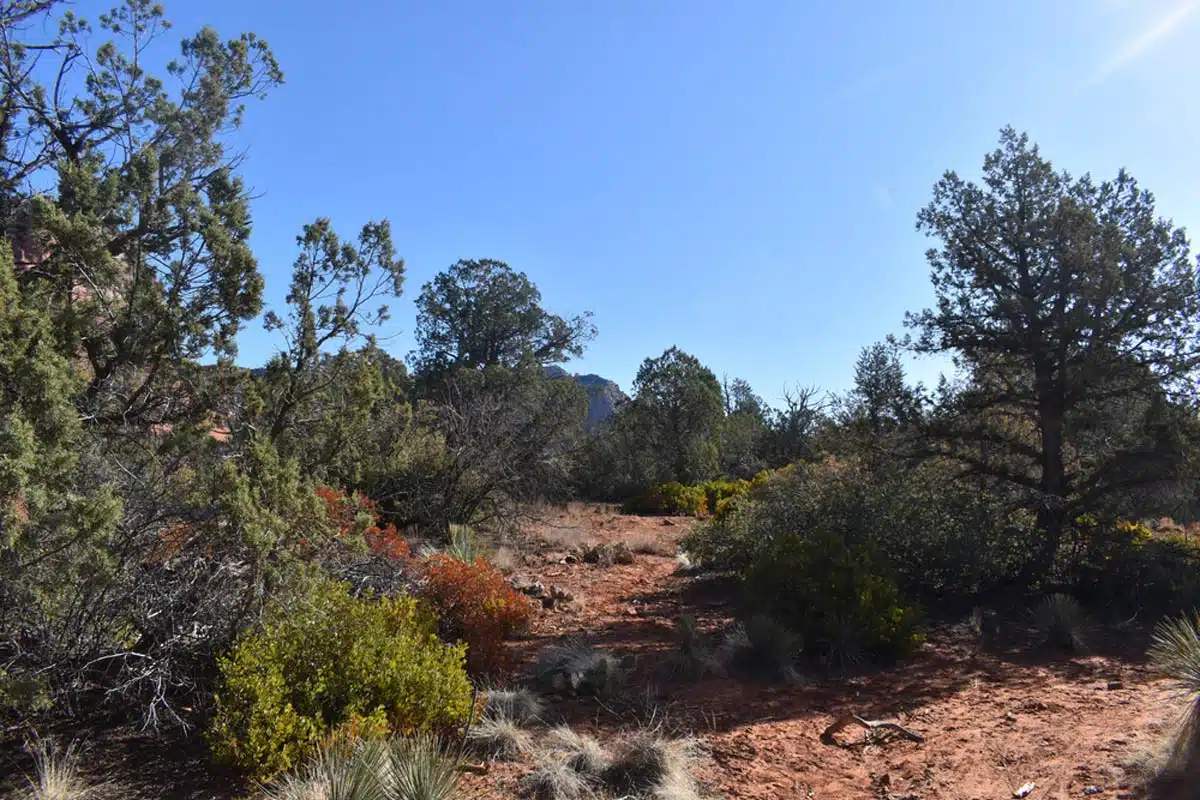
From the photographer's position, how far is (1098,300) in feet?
29.8

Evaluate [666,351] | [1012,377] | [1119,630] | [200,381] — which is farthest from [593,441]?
[200,381]

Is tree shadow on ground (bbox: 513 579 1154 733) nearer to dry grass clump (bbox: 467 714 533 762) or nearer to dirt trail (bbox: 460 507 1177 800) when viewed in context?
dirt trail (bbox: 460 507 1177 800)

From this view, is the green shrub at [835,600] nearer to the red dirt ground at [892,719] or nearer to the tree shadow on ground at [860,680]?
the tree shadow on ground at [860,680]

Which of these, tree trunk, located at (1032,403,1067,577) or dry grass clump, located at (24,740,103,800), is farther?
tree trunk, located at (1032,403,1067,577)

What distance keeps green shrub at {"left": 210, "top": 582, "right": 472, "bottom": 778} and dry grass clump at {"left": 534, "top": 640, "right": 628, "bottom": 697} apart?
1359mm

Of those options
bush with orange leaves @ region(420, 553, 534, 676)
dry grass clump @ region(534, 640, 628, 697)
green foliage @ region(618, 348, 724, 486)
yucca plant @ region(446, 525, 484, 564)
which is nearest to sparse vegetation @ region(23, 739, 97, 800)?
bush with orange leaves @ region(420, 553, 534, 676)

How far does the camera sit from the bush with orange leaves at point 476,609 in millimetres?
6863

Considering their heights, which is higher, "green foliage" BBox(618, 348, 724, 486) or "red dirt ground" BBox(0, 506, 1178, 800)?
"green foliage" BBox(618, 348, 724, 486)

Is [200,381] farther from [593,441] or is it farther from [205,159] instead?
[593,441]

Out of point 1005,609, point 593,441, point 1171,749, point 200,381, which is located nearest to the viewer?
point 1171,749

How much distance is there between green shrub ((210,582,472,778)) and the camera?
4.32m

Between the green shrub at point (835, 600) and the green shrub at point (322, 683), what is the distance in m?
3.76

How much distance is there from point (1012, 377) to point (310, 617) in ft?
30.5

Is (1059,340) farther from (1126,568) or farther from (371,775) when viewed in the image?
(371,775)
